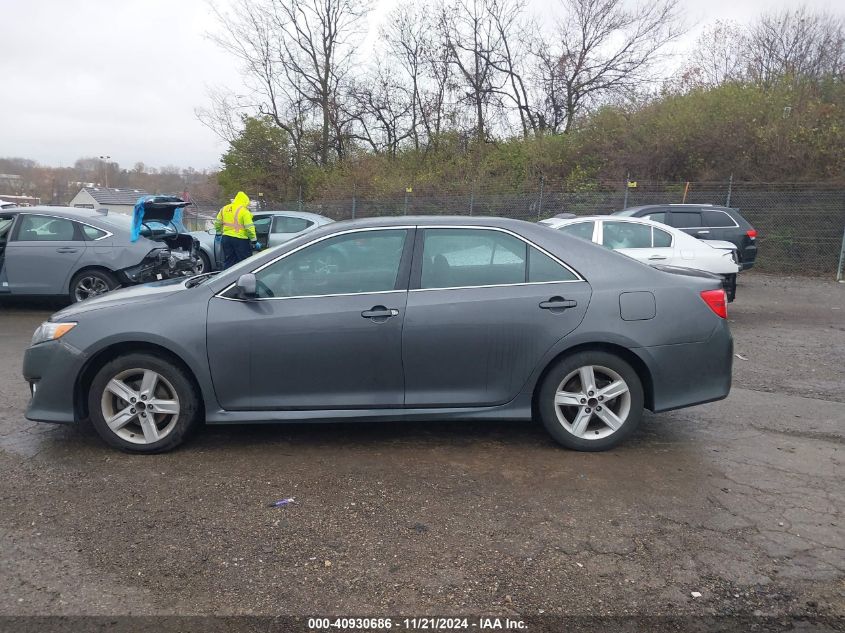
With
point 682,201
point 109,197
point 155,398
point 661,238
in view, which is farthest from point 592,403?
point 109,197

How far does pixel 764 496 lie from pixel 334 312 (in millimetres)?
2798

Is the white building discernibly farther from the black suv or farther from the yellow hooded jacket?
the black suv

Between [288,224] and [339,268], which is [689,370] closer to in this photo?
[339,268]

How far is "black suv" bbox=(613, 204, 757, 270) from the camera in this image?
13.2m

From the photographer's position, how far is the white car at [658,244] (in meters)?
9.30

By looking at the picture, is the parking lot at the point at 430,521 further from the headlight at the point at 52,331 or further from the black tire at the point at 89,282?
the black tire at the point at 89,282

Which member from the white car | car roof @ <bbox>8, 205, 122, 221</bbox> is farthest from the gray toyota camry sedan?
car roof @ <bbox>8, 205, 122, 221</bbox>

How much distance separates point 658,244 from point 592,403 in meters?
5.98

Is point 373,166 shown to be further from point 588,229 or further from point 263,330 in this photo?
point 263,330

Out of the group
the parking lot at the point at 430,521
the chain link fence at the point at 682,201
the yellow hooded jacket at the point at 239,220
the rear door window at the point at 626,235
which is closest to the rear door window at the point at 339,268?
the parking lot at the point at 430,521

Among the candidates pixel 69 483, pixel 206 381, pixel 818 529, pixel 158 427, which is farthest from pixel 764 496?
pixel 69 483

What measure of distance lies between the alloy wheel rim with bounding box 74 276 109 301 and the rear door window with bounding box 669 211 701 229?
413 inches

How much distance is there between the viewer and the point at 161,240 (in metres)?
10.0

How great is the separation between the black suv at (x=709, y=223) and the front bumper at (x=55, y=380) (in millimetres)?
11178
